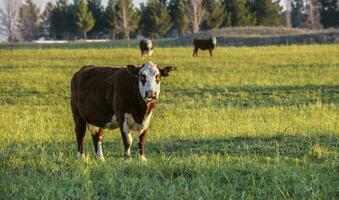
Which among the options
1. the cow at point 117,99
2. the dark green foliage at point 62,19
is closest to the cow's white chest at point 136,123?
the cow at point 117,99

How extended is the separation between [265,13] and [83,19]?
26.8m

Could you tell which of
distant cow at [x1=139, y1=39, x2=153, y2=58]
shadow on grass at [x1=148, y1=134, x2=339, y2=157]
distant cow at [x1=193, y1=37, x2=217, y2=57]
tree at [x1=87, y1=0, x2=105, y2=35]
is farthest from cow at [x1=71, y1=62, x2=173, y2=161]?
tree at [x1=87, y1=0, x2=105, y2=35]

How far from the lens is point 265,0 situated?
84.6 m

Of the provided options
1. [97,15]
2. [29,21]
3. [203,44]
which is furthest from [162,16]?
[203,44]

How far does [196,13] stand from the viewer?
86938mm

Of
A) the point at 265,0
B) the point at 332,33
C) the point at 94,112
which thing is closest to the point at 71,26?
the point at 265,0

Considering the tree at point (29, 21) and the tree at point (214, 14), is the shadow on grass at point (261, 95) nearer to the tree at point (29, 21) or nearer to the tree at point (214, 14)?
the tree at point (214, 14)

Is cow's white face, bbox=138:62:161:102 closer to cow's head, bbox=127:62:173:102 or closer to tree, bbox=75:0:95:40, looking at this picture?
cow's head, bbox=127:62:173:102

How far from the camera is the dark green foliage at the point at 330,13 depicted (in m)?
75.5

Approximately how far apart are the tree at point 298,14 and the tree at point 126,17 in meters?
38.6

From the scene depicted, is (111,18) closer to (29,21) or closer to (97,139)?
(29,21)

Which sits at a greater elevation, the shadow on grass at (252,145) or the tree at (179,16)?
the tree at (179,16)

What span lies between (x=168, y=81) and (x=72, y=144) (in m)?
11.9

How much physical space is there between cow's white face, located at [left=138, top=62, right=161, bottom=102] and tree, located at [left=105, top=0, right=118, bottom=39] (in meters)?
81.4
